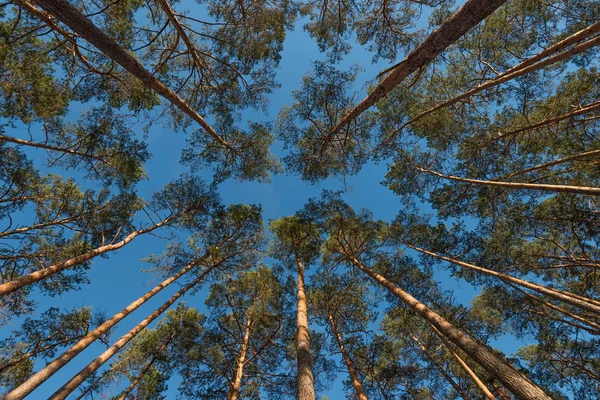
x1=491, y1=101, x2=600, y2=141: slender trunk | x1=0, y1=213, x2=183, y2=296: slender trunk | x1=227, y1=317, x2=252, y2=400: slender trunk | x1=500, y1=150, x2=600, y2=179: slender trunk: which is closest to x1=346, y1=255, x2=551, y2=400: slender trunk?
x1=227, y1=317, x2=252, y2=400: slender trunk

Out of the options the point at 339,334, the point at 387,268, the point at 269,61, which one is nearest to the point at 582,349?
the point at 387,268

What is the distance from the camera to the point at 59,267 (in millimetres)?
6984

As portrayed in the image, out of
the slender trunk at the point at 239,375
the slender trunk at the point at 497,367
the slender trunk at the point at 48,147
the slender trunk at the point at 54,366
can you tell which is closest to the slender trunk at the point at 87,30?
the slender trunk at the point at 48,147

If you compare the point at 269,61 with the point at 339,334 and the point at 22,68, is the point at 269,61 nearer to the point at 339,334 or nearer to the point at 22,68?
the point at 22,68

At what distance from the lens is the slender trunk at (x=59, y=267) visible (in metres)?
5.80

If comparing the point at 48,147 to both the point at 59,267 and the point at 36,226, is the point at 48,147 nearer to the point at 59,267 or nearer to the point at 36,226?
the point at 36,226

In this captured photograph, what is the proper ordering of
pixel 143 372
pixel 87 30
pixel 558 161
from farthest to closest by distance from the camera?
pixel 143 372 → pixel 558 161 → pixel 87 30

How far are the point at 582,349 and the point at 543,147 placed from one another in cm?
681

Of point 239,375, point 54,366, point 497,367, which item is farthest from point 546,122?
point 54,366

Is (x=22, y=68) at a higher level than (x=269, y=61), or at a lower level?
lower

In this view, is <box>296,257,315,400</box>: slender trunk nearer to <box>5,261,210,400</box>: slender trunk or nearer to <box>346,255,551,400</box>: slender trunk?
<box>346,255,551,400</box>: slender trunk

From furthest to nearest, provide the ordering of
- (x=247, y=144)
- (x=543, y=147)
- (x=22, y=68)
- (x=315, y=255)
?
1. (x=315, y=255)
2. (x=247, y=144)
3. (x=543, y=147)
4. (x=22, y=68)

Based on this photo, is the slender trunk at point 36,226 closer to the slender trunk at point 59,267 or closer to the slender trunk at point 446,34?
the slender trunk at point 59,267

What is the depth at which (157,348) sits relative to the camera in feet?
33.7
